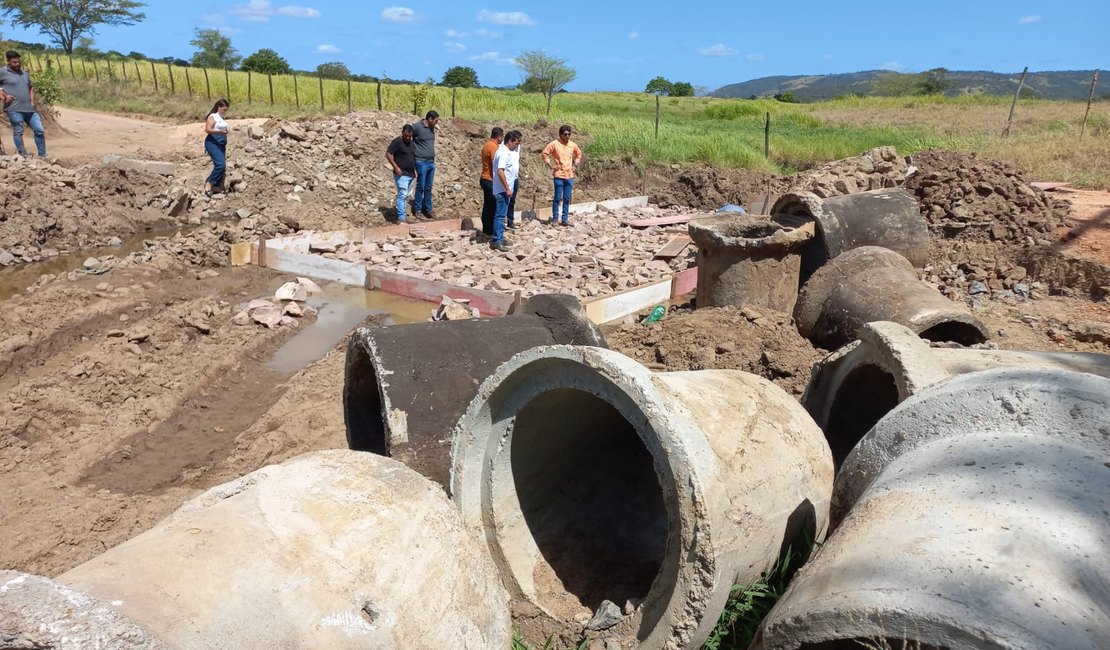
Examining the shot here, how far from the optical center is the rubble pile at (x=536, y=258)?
9.20 metres

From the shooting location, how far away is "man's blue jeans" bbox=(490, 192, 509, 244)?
10732 millimetres

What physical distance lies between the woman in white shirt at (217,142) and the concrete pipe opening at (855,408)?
11.5 m

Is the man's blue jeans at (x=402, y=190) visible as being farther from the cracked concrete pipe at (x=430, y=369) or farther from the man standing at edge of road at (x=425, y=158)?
the cracked concrete pipe at (x=430, y=369)

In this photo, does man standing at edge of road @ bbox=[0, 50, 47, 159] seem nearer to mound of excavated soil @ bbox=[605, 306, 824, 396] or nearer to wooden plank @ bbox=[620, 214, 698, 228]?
wooden plank @ bbox=[620, 214, 698, 228]

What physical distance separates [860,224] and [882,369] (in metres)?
3.98

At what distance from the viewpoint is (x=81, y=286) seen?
8.62 meters

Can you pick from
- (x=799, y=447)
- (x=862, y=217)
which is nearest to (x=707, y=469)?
(x=799, y=447)

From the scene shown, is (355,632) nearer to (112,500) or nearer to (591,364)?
(591,364)

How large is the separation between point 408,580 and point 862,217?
6358mm

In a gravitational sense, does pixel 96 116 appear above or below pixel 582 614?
above

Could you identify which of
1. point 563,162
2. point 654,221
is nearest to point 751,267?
point 563,162

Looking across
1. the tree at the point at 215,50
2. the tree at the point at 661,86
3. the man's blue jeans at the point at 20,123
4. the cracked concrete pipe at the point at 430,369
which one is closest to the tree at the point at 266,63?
the tree at the point at 215,50

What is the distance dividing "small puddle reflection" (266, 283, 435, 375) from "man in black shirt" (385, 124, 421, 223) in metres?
3.42

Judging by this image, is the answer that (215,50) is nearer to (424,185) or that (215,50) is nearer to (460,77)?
(460,77)
